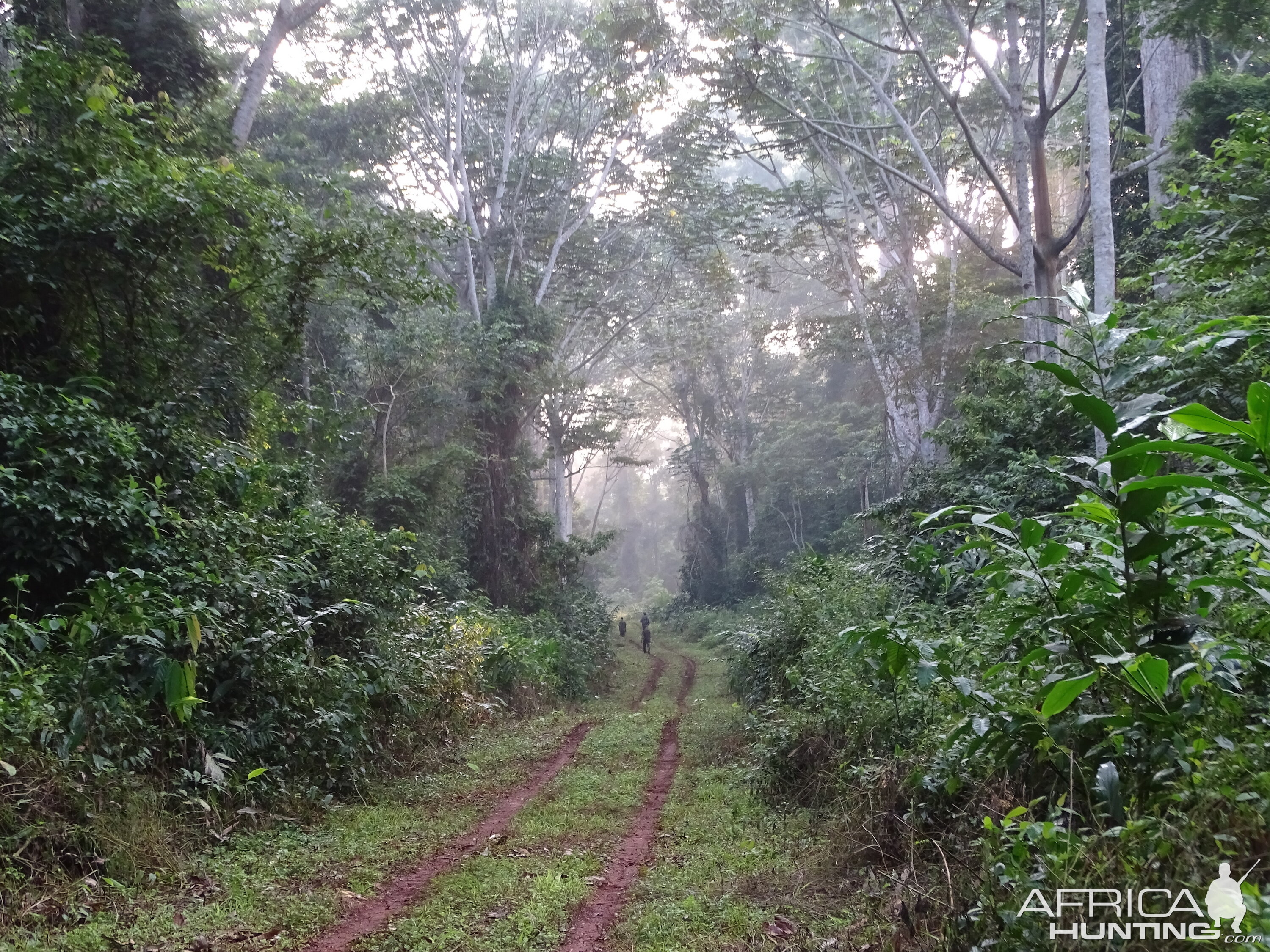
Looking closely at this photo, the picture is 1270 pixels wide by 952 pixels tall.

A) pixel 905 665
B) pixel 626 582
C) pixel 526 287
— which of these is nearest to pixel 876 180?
pixel 526 287

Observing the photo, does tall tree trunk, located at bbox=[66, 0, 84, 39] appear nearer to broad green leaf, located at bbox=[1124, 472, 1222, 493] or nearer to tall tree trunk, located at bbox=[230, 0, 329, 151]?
tall tree trunk, located at bbox=[230, 0, 329, 151]

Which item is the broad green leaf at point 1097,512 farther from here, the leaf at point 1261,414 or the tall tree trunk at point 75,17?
the tall tree trunk at point 75,17

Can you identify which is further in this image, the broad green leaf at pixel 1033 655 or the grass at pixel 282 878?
the grass at pixel 282 878

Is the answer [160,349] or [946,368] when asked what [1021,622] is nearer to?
[160,349]

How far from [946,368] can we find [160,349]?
16.9m

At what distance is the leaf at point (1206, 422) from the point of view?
7.68 ft

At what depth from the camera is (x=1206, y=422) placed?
2.37 metres

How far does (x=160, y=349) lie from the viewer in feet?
26.8

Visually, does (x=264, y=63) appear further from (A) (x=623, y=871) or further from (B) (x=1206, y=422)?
(B) (x=1206, y=422)

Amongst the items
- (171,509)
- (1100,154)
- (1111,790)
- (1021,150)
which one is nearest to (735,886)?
(1111,790)

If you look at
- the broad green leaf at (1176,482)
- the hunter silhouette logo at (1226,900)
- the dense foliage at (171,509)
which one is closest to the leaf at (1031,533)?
the broad green leaf at (1176,482)

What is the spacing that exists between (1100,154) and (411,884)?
9.74 m

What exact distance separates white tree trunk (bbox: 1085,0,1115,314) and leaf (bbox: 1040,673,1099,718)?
766 centimetres

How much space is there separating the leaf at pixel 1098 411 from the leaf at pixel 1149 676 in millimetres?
729
